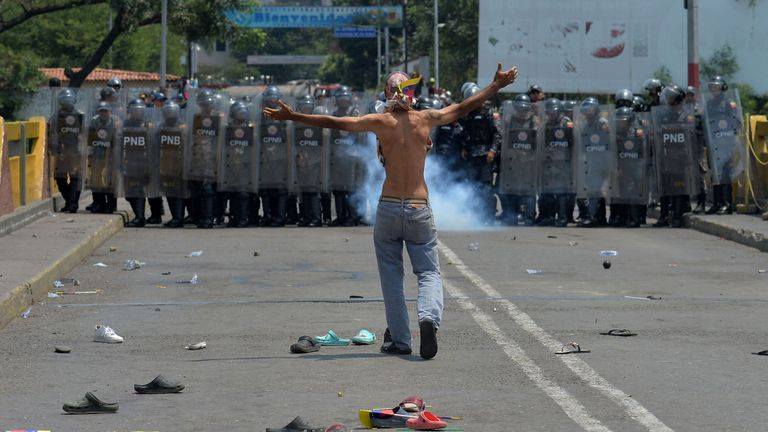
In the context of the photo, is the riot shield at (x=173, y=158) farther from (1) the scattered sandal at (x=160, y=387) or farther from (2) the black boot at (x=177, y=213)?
(1) the scattered sandal at (x=160, y=387)

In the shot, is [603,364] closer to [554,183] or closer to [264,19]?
[554,183]

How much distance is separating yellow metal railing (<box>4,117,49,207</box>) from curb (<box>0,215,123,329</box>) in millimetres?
1350

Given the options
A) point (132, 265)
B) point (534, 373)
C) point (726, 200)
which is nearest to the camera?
point (534, 373)

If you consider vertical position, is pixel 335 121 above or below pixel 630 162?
above

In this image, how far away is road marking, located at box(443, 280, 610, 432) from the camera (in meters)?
6.97

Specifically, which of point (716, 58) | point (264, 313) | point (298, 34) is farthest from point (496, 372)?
point (298, 34)

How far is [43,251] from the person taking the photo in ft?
48.9

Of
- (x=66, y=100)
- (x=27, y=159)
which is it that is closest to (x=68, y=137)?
(x=66, y=100)

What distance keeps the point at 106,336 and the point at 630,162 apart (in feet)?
39.2

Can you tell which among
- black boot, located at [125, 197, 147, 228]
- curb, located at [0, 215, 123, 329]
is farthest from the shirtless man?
black boot, located at [125, 197, 147, 228]

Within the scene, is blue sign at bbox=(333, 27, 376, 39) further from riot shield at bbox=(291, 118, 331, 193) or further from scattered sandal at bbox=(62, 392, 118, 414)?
scattered sandal at bbox=(62, 392, 118, 414)

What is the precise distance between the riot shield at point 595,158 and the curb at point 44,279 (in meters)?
6.93

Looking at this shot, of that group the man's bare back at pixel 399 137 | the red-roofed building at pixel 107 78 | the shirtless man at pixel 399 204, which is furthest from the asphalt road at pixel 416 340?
the red-roofed building at pixel 107 78

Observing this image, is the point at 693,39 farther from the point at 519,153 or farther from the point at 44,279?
the point at 44,279
